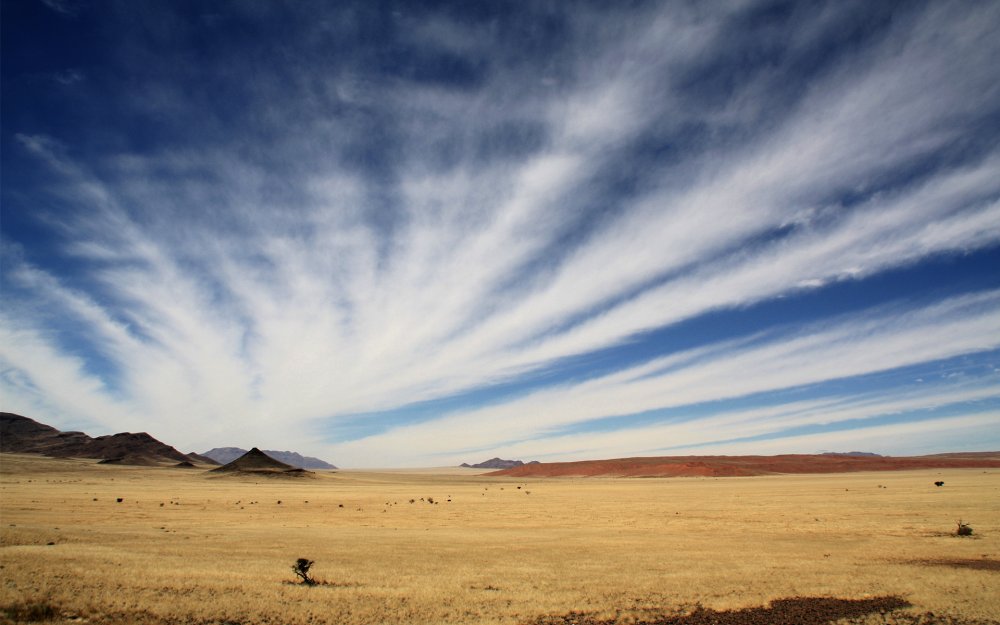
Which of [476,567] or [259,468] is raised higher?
[476,567]

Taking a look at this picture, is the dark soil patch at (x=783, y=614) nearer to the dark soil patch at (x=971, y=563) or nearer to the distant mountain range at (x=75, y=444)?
the dark soil patch at (x=971, y=563)

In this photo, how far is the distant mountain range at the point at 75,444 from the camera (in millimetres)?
159087

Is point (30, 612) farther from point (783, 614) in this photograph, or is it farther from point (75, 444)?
point (75, 444)

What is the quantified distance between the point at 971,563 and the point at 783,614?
9.27 m

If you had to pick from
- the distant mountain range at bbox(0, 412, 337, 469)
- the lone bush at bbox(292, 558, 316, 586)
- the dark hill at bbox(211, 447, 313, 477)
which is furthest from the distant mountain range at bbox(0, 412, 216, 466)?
the lone bush at bbox(292, 558, 316, 586)

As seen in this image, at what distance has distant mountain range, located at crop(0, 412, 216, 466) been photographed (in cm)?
15909

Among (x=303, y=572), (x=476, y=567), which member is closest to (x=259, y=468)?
(x=476, y=567)

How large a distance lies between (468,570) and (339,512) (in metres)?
23.3

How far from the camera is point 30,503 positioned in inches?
1270

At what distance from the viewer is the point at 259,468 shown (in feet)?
312

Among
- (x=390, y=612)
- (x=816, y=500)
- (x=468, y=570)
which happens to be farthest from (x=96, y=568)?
(x=816, y=500)

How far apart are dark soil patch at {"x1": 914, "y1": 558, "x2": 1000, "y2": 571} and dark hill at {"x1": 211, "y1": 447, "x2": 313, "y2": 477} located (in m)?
90.2

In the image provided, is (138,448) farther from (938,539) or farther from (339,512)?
(938,539)

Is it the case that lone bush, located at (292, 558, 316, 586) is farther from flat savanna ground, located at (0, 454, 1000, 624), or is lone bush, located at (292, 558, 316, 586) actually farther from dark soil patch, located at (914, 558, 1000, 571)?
dark soil patch, located at (914, 558, 1000, 571)
